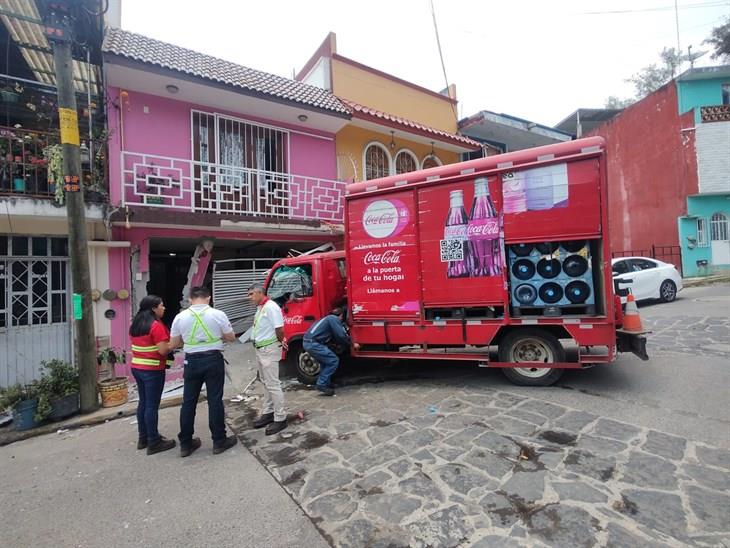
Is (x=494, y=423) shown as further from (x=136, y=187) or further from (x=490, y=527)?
(x=136, y=187)

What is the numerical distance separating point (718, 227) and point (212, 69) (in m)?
19.1

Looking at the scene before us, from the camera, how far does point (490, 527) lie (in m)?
2.56

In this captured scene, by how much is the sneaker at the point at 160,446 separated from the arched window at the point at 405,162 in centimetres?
977

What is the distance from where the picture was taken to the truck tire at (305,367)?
6098 mm

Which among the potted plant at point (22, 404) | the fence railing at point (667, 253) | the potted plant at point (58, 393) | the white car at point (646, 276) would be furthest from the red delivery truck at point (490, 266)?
the fence railing at point (667, 253)

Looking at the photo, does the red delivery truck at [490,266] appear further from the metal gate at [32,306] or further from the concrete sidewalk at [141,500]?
the metal gate at [32,306]

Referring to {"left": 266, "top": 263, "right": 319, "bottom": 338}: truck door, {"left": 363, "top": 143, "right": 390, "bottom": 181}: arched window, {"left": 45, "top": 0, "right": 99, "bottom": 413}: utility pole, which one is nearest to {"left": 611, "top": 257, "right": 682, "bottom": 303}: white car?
{"left": 363, "top": 143, "right": 390, "bottom": 181}: arched window

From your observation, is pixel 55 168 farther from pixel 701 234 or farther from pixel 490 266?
pixel 701 234

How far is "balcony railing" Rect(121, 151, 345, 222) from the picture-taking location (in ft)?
25.4

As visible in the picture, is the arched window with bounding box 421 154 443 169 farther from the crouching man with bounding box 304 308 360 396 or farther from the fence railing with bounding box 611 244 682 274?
the fence railing with bounding box 611 244 682 274

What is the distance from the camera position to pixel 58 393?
5.26 m

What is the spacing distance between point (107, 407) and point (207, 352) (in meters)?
2.78

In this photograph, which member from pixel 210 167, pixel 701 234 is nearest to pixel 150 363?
pixel 210 167

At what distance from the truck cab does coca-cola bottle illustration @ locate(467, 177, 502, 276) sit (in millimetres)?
2296
